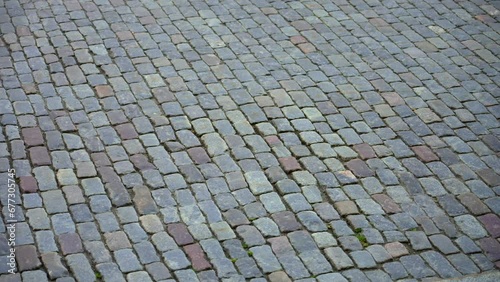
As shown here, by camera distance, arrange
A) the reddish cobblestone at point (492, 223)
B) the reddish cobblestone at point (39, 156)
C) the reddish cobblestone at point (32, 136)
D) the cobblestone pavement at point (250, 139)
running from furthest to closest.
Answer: the reddish cobblestone at point (32, 136) < the reddish cobblestone at point (39, 156) < the reddish cobblestone at point (492, 223) < the cobblestone pavement at point (250, 139)

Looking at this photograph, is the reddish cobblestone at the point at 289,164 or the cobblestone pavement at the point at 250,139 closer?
the cobblestone pavement at the point at 250,139

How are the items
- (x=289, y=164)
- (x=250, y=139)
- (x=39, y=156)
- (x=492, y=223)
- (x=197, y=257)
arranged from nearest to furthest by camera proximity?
(x=197, y=257) → (x=492, y=223) → (x=39, y=156) → (x=289, y=164) → (x=250, y=139)

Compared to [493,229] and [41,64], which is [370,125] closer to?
[493,229]

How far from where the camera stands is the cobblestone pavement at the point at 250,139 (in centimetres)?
595

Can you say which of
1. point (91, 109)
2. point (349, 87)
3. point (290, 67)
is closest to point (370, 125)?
point (349, 87)

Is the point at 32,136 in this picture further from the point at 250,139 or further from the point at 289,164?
the point at 289,164

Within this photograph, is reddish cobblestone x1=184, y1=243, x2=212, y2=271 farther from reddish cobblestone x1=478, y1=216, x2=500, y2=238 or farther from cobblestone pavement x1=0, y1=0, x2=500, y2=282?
reddish cobblestone x1=478, y1=216, x2=500, y2=238

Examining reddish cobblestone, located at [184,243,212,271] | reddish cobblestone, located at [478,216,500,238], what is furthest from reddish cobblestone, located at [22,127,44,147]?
reddish cobblestone, located at [478,216,500,238]

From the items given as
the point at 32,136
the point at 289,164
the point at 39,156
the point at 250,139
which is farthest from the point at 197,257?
the point at 32,136

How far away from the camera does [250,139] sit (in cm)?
720

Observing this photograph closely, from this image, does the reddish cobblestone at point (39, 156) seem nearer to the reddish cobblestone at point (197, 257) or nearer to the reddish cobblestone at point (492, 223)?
the reddish cobblestone at point (197, 257)

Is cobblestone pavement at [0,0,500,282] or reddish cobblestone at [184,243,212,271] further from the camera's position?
cobblestone pavement at [0,0,500,282]

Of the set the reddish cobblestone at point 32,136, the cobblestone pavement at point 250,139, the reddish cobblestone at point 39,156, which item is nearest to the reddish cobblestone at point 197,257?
the cobblestone pavement at point 250,139

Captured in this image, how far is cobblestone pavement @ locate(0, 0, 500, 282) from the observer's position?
5953 millimetres
